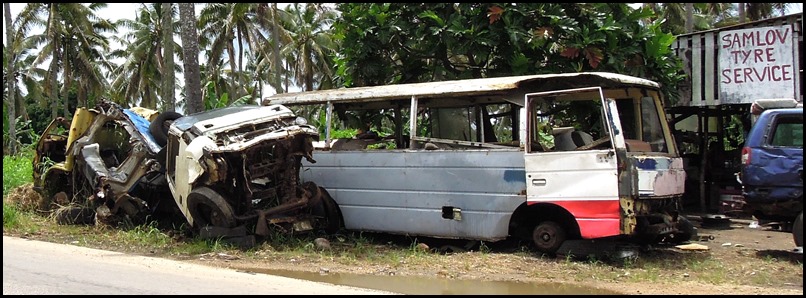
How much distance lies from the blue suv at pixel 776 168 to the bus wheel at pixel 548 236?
228cm

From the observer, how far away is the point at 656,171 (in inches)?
303

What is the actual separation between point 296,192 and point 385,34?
3.99 m

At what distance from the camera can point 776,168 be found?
26.1 feet

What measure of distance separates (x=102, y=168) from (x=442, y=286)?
6238mm

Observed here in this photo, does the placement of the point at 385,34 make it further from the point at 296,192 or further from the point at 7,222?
the point at 7,222

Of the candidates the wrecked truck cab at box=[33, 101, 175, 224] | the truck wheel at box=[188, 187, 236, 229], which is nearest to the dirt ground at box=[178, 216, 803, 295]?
the truck wheel at box=[188, 187, 236, 229]

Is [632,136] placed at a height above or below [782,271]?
above

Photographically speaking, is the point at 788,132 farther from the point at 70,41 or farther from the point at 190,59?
the point at 70,41

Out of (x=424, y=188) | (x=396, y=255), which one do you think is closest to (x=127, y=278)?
(x=396, y=255)

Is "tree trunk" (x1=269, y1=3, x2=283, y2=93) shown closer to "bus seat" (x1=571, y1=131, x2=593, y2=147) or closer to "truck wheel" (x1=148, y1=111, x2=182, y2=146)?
"truck wheel" (x1=148, y1=111, x2=182, y2=146)

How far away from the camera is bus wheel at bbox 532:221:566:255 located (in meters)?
7.95

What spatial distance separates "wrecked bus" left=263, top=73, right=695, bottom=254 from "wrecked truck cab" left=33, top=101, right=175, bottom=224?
7.66 feet

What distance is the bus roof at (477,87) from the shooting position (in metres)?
7.94

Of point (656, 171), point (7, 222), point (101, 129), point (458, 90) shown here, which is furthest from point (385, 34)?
point (7, 222)
